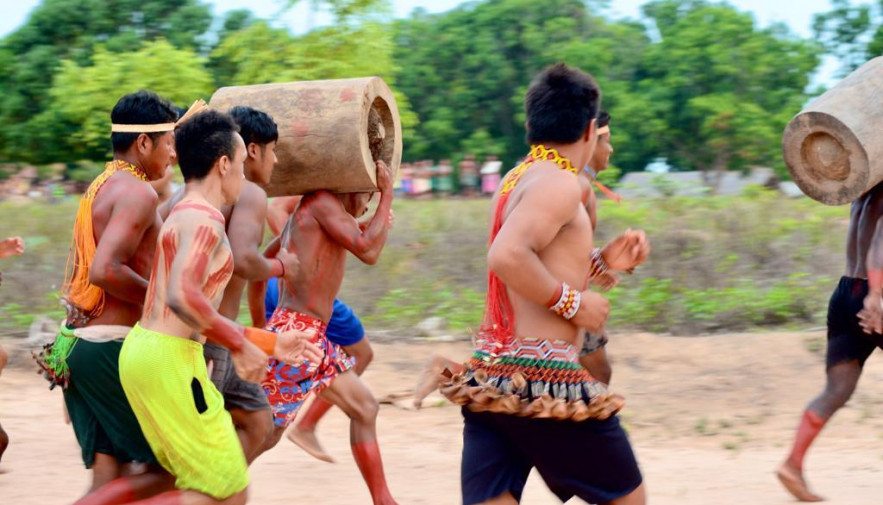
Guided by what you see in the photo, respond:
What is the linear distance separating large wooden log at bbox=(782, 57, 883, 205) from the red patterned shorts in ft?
7.45

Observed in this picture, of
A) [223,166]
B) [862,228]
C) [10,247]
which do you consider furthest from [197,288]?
[862,228]

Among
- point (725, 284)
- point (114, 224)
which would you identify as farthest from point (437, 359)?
point (725, 284)

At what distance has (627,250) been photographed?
161 inches

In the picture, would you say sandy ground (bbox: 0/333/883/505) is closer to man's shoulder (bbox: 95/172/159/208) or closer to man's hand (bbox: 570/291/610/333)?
man's shoulder (bbox: 95/172/159/208)

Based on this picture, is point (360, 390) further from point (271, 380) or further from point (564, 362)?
point (564, 362)

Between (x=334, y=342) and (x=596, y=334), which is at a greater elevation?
(x=596, y=334)

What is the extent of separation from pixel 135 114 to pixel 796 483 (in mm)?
3416

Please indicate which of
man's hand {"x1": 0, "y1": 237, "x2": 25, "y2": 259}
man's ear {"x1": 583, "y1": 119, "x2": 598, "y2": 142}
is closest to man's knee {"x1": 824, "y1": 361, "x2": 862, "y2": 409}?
man's ear {"x1": 583, "y1": 119, "x2": 598, "y2": 142}

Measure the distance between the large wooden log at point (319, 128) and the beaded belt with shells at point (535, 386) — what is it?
1475 millimetres

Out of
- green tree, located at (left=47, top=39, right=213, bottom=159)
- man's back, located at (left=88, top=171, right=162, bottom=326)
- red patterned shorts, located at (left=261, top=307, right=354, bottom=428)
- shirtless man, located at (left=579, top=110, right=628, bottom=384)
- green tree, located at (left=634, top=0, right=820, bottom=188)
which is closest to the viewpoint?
man's back, located at (left=88, top=171, right=162, bottom=326)

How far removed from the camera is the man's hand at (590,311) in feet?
12.4

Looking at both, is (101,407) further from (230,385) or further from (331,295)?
(331,295)

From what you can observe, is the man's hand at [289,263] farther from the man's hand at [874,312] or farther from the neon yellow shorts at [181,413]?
the man's hand at [874,312]

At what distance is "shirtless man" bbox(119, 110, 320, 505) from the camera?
374cm
